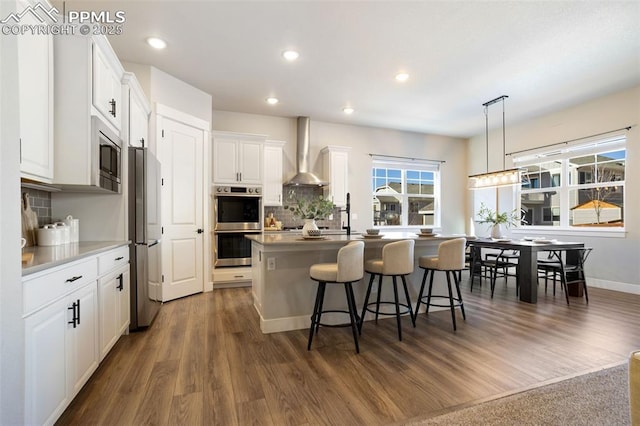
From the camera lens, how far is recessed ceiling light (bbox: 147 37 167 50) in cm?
331

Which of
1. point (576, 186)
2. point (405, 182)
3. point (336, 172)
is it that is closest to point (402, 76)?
point (336, 172)

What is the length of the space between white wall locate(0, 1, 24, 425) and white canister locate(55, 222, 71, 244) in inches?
48.9

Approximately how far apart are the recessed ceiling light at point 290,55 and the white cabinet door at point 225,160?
6.09ft

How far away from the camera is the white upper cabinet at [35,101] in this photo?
5.87ft

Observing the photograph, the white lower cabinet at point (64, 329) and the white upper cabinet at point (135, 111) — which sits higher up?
the white upper cabinet at point (135, 111)

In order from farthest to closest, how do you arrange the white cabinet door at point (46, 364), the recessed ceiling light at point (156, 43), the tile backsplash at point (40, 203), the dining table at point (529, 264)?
the dining table at point (529, 264) < the recessed ceiling light at point (156, 43) < the tile backsplash at point (40, 203) < the white cabinet door at point (46, 364)

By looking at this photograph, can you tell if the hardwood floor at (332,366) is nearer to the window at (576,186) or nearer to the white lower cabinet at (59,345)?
the white lower cabinet at (59,345)

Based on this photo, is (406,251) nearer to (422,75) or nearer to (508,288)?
(422,75)

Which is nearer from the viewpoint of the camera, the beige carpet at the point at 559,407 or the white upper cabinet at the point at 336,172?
the beige carpet at the point at 559,407

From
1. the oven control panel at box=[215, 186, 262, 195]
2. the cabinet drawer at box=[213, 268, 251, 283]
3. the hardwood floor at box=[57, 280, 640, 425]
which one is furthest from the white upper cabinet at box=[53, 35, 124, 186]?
the cabinet drawer at box=[213, 268, 251, 283]

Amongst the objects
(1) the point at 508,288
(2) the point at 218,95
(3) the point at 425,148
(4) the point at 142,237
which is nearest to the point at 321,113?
(2) the point at 218,95

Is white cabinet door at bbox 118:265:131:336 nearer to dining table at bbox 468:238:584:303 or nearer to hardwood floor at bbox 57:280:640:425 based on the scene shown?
hardwood floor at bbox 57:280:640:425

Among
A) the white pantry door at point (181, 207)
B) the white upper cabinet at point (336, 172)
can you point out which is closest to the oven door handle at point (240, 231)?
the white pantry door at point (181, 207)

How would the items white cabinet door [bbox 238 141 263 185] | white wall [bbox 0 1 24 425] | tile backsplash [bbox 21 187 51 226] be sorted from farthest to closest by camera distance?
1. white cabinet door [bbox 238 141 263 185]
2. tile backsplash [bbox 21 187 51 226]
3. white wall [bbox 0 1 24 425]
